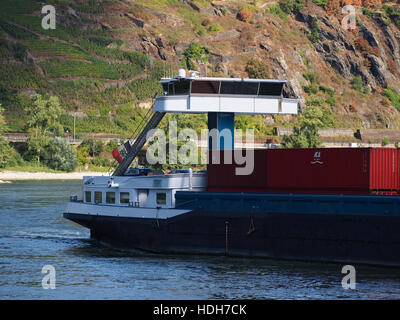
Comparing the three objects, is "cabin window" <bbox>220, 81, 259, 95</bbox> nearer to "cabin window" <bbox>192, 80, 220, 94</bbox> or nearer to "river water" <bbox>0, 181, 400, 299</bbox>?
"cabin window" <bbox>192, 80, 220, 94</bbox>

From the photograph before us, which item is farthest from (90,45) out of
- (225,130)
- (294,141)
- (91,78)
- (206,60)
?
(225,130)

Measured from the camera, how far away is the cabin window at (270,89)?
1676 inches

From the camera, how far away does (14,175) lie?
133 meters

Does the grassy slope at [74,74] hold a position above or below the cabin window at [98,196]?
above

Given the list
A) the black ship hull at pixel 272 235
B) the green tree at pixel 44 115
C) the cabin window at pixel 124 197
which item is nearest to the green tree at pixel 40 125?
the green tree at pixel 44 115

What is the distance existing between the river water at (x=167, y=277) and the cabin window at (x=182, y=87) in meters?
10.00

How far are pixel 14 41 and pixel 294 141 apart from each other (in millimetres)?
85701

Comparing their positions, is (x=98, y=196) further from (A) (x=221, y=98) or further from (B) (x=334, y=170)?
(B) (x=334, y=170)

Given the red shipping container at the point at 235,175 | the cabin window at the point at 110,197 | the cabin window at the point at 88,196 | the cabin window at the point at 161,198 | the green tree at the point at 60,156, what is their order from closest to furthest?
the red shipping container at the point at 235,175, the cabin window at the point at 161,198, the cabin window at the point at 110,197, the cabin window at the point at 88,196, the green tree at the point at 60,156

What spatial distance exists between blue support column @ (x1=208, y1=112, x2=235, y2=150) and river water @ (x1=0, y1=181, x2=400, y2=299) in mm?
7531

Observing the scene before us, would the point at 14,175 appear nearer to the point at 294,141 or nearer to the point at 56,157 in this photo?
the point at 56,157

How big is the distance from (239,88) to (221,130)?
A: 279 cm

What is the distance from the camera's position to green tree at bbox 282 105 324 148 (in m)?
146

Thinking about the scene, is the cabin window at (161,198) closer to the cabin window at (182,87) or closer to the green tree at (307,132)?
the cabin window at (182,87)
